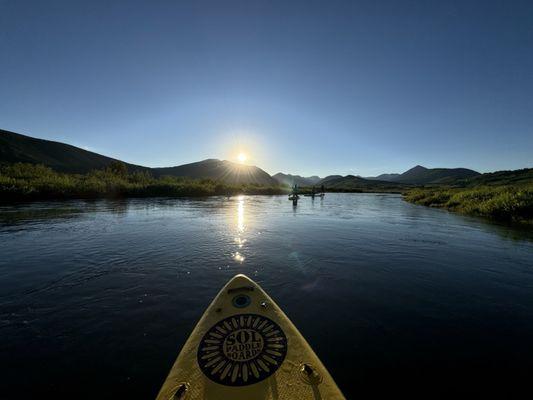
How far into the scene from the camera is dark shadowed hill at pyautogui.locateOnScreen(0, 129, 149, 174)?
117125 millimetres

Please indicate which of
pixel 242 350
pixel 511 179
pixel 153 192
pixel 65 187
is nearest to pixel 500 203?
pixel 242 350

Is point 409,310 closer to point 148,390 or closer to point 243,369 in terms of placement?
point 243,369

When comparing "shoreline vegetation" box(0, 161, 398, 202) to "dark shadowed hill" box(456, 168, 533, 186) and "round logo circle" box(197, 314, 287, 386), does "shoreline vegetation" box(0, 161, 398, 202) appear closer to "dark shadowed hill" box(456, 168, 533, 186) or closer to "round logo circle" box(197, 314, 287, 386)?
"round logo circle" box(197, 314, 287, 386)

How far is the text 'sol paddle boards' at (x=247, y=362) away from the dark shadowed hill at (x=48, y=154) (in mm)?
151582

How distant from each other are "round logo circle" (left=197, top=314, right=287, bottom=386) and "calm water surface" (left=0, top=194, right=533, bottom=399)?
3.72ft

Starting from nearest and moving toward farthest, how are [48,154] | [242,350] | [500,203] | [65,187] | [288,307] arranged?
[242,350]
[288,307]
[500,203]
[65,187]
[48,154]

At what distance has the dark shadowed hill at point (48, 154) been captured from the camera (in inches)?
4611

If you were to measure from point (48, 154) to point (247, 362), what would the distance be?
185912 mm

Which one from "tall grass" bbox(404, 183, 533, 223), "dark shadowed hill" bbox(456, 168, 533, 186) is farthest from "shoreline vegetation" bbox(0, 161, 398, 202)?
"dark shadowed hill" bbox(456, 168, 533, 186)

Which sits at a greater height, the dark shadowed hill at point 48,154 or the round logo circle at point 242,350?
the dark shadowed hill at point 48,154

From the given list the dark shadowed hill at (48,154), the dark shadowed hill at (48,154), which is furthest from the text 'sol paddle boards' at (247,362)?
the dark shadowed hill at (48,154)

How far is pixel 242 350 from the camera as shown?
375 cm

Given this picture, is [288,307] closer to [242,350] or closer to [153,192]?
[242,350]

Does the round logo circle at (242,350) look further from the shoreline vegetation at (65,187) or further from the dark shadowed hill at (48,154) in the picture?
the dark shadowed hill at (48,154)
